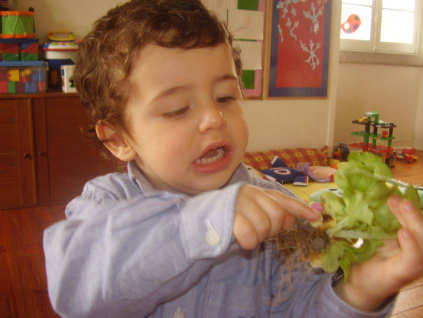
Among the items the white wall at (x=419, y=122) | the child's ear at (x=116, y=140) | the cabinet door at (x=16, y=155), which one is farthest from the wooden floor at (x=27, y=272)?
the white wall at (x=419, y=122)

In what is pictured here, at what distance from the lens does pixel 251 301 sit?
0.73 metres

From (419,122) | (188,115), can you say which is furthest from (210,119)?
(419,122)

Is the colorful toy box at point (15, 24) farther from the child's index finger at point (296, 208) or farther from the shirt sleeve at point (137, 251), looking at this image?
the child's index finger at point (296, 208)

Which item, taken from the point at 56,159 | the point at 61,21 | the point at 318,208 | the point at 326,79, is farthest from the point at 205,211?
the point at 326,79

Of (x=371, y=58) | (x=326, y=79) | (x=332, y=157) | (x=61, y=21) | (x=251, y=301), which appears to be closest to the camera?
(x=251, y=301)

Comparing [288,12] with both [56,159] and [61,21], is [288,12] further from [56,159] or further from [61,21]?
[56,159]

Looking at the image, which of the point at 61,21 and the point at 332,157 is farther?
the point at 332,157

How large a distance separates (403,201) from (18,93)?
2.83 m

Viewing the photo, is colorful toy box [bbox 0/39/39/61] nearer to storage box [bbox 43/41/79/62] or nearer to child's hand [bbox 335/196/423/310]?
storage box [bbox 43/41/79/62]

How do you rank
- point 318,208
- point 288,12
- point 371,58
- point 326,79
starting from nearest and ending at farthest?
point 318,208, point 288,12, point 326,79, point 371,58

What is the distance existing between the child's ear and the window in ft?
13.8

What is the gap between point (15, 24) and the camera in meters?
2.64

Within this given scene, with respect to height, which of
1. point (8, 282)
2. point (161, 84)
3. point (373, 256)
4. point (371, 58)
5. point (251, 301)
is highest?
point (371, 58)

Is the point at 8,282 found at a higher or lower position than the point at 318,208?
lower
